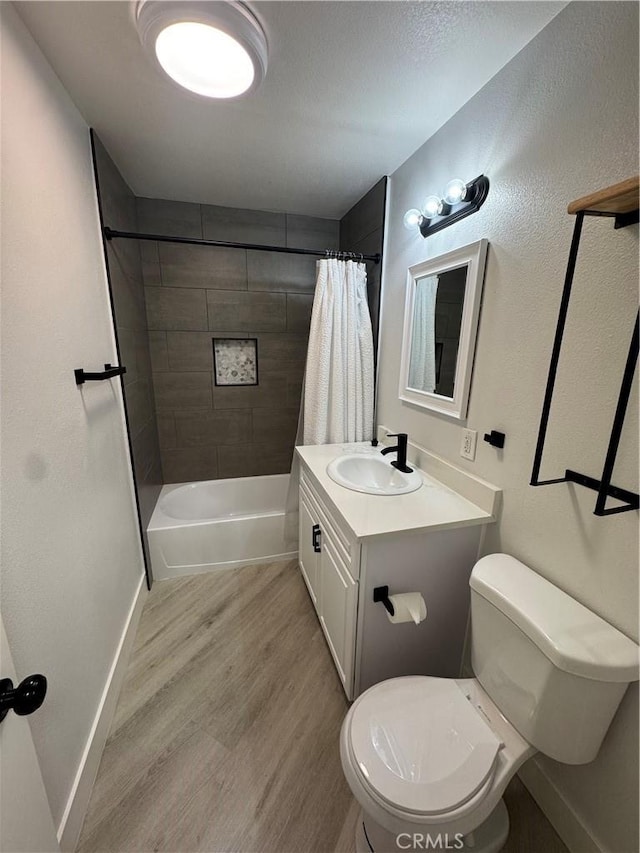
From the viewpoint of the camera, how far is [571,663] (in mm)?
800

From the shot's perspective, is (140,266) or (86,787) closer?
(86,787)

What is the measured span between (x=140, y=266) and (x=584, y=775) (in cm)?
314

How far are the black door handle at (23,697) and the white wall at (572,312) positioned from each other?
128 centimetres

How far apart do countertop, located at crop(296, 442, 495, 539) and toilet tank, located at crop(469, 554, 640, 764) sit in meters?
0.24

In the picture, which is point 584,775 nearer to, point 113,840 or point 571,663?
point 571,663

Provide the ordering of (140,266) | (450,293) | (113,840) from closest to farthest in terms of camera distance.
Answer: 1. (113,840)
2. (450,293)
3. (140,266)

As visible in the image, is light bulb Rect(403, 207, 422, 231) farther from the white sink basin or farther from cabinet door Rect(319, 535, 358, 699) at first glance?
cabinet door Rect(319, 535, 358, 699)

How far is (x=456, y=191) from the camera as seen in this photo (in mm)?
1298

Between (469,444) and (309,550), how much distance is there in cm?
105

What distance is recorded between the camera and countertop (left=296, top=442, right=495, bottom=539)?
1185 millimetres

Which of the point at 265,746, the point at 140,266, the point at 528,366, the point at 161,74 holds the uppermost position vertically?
the point at 161,74

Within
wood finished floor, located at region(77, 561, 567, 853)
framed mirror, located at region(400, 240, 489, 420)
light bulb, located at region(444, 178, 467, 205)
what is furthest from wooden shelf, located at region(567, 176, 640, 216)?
wood finished floor, located at region(77, 561, 567, 853)

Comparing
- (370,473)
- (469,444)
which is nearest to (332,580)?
(370,473)

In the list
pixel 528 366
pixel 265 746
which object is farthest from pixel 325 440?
pixel 265 746
